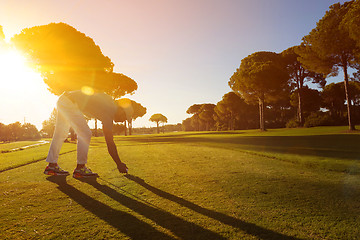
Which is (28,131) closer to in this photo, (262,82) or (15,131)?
(15,131)

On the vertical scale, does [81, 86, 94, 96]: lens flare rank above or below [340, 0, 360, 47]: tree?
below

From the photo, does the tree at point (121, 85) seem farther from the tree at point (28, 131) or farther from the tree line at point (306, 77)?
the tree at point (28, 131)

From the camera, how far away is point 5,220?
188cm

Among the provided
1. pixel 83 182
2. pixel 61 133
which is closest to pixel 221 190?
pixel 83 182

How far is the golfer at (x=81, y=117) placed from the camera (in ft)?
12.1

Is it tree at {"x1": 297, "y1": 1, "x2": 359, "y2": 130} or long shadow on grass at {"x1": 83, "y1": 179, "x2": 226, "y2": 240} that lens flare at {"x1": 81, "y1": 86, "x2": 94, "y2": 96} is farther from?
tree at {"x1": 297, "y1": 1, "x2": 359, "y2": 130}

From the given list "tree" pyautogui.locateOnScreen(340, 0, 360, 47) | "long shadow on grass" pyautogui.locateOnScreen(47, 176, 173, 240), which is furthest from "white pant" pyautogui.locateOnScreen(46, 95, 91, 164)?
"tree" pyautogui.locateOnScreen(340, 0, 360, 47)

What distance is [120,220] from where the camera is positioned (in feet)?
5.97

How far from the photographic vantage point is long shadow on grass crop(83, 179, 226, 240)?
152 cm

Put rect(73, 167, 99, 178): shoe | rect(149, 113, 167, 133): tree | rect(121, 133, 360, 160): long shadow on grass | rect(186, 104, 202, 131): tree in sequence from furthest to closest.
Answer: rect(149, 113, 167, 133): tree → rect(186, 104, 202, 131): tree → rect(121, 133, 360, 160): long shadow on grass → rect(73, 167, 99, 178): shoe

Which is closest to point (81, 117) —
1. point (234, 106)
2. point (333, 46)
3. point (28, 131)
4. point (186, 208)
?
point (186, 208)

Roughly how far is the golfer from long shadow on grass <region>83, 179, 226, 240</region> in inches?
56.6

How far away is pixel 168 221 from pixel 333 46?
77.1 ft

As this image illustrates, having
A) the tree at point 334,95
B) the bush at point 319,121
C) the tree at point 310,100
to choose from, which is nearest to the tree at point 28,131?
the tree at point 310,100
